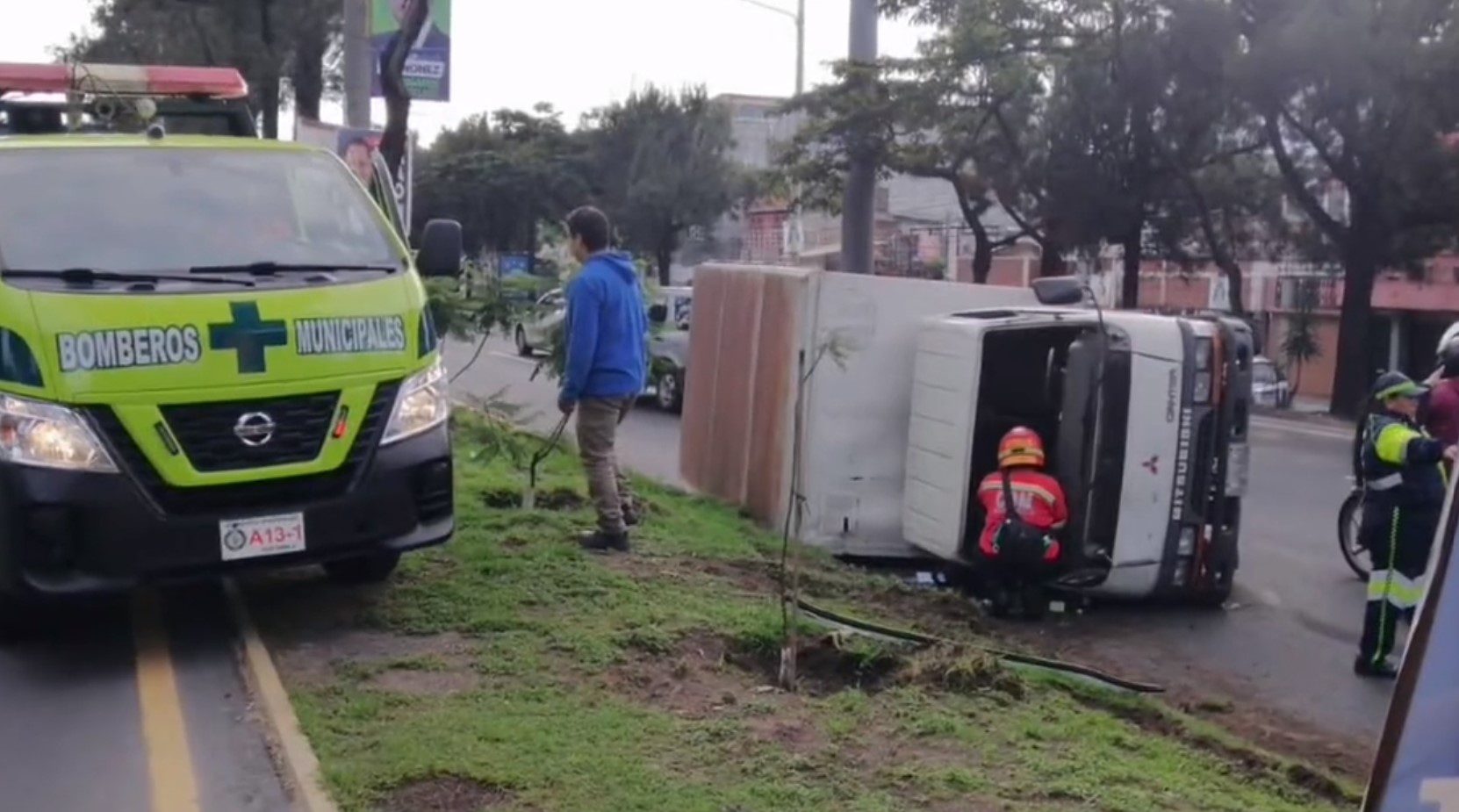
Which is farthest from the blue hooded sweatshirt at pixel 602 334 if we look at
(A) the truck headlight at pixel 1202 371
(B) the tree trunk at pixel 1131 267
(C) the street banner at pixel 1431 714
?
(B) the tree trunk at pixel 1131 267

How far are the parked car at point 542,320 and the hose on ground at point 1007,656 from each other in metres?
3.81

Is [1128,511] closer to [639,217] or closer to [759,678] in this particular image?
[759,678]

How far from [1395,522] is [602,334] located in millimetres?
3810

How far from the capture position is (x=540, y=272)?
12891mm

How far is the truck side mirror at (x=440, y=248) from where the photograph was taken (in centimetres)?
789

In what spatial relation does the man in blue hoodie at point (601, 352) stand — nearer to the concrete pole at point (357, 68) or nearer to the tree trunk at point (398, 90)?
the tree trunk at point (398, 90)

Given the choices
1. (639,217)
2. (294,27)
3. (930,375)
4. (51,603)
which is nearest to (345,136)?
(930,375)

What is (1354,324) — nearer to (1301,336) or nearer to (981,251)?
(1301,336)

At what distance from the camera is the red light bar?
9258 mm

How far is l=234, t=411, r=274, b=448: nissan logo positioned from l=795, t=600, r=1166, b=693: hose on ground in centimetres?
219

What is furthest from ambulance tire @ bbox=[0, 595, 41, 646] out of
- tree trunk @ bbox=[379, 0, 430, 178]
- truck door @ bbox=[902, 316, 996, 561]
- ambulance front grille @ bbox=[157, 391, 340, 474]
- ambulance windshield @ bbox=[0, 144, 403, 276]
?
tree trunk @ bbox=[379, 0, 430, 178]

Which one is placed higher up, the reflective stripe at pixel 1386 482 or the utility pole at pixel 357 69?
the utility pole at pixel 357 69

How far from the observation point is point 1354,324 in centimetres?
2967

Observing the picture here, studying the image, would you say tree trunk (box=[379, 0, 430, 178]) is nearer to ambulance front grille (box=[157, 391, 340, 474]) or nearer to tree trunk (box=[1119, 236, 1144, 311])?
ambulance front grille (box=[157, 391, 340, 474])
